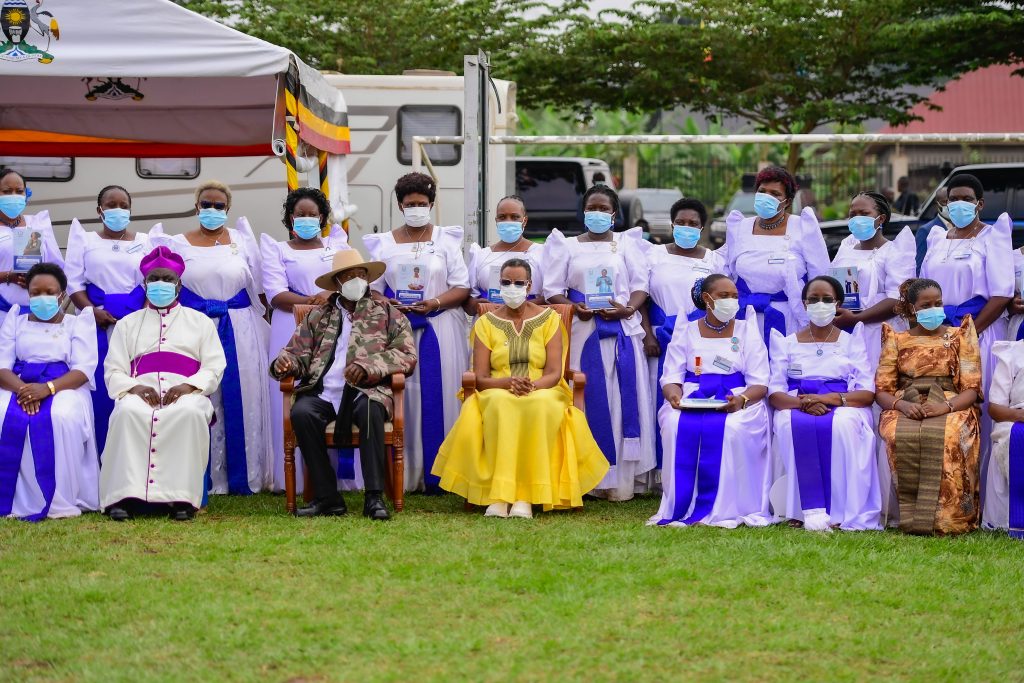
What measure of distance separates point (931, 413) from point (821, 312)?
31.3 inches

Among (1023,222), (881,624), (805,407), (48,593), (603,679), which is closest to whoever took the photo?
(603,679)

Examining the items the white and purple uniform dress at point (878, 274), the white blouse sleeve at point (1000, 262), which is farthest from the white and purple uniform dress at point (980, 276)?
the white and purple uniform dress at point (878, 274)

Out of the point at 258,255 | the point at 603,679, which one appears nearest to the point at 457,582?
the point at 603,679

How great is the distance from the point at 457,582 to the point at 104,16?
438 cm

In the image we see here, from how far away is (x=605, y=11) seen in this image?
22266 mm

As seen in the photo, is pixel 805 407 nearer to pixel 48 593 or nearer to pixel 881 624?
pixel 881 624

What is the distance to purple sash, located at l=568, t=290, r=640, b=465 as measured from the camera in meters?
8.48

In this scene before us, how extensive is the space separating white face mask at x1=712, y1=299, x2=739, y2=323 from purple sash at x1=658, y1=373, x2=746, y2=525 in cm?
54

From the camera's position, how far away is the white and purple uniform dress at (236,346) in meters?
8.50

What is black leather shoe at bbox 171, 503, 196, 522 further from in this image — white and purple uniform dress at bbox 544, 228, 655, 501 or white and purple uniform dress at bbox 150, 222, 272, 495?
white and purple uniform dress at bbox 544, 228, 655, 501

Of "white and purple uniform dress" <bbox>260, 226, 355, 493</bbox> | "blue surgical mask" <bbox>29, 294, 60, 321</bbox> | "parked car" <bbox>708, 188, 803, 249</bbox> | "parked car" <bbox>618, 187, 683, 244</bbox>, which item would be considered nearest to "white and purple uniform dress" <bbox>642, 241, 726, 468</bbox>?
"white and purple uniform dress" <bbox>260, 226, 355, 493</bbox>

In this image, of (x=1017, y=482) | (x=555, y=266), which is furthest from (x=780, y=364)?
(x=555, y=266)

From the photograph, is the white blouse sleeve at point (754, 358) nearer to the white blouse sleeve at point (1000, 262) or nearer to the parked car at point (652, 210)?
the white blouse sleeve at point (1000, 262)

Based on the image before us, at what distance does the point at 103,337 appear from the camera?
27.6ft
